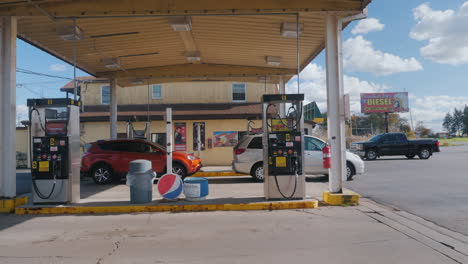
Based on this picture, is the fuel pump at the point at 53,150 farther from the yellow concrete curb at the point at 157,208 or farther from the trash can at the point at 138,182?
the trash can at the point at 138,182

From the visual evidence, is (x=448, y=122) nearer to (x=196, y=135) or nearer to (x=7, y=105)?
(x=196, y=135)

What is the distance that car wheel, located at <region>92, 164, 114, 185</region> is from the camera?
13284 mm

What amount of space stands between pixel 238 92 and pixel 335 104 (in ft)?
47.9

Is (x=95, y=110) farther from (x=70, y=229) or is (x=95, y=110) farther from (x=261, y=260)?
(x=261, y=260)

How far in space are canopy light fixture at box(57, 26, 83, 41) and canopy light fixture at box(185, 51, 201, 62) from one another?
4006 mm

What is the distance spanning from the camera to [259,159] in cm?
1266

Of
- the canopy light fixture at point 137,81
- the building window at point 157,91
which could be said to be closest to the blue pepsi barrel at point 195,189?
the canopy light fixture at point 137,81

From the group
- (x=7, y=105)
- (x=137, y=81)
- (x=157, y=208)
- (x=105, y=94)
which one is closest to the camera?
(x=157, y=208)

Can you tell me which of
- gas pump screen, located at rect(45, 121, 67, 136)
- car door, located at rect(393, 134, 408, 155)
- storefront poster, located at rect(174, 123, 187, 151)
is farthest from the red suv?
car door, located at rect(393, 134, 408, 155)

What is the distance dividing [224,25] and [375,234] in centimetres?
710

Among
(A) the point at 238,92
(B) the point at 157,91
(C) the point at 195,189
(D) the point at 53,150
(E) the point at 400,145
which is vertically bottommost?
(C) the point at 195,189

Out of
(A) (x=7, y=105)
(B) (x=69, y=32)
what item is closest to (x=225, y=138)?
(B) (x=69, y=32)

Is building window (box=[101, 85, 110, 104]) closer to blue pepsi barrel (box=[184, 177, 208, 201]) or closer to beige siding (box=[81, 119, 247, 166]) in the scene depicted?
beige siding (box=[81, 119, 247, 166])

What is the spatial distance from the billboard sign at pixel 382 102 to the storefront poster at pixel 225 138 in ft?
110
